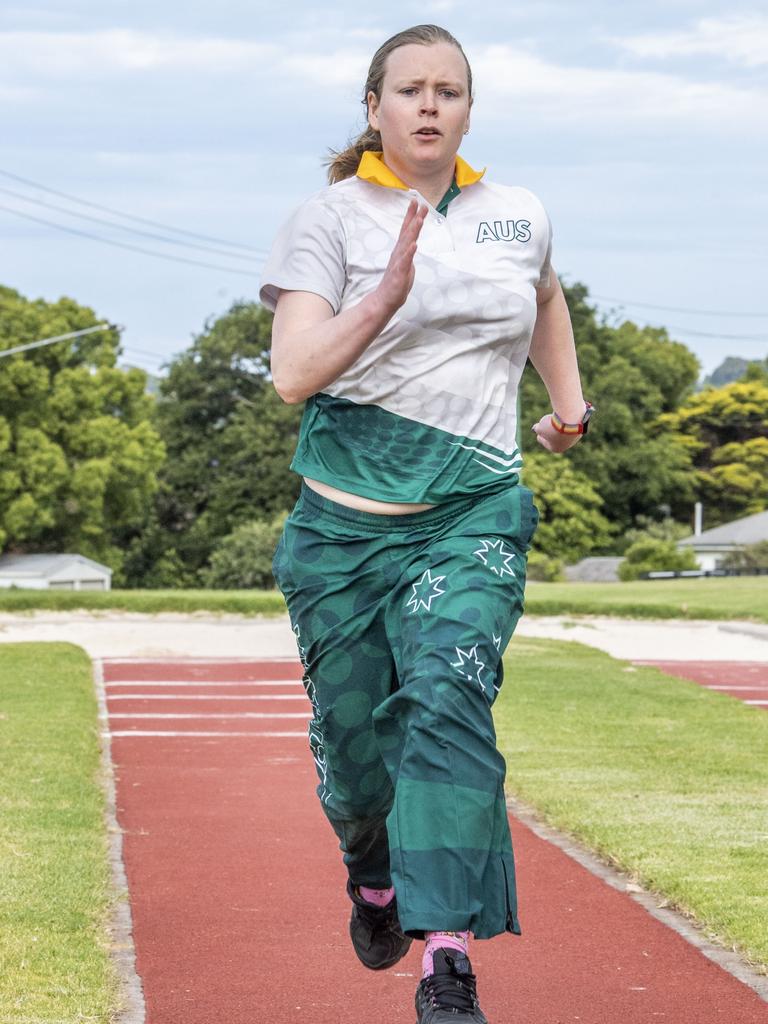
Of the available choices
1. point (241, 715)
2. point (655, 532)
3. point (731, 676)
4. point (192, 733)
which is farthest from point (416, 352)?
point (655, 532)

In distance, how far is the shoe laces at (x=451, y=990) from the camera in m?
3.56

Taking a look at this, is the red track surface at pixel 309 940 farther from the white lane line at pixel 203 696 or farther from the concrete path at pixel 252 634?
the concrete path at pixel 252 634

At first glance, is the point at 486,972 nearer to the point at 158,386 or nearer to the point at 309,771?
the point at 309,771

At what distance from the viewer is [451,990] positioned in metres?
3.58

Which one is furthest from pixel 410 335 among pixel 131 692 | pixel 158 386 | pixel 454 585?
pixel 158 386

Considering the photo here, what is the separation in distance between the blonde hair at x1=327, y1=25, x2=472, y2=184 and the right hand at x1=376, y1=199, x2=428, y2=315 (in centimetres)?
73

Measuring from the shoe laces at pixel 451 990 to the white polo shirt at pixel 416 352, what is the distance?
1.10m

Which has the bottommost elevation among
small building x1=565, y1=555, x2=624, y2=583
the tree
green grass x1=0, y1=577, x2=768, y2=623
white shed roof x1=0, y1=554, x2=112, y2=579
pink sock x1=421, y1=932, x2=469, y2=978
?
small building x1=565, y1=555, x2=624, y2=583

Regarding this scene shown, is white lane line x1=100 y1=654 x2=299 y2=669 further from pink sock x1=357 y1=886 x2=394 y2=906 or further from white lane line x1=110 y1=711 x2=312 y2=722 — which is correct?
pink sock x1=357 y1=886 x2=394 y2=906

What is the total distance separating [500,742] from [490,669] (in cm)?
794

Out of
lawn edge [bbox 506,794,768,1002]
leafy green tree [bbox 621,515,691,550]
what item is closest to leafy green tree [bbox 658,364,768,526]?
leafy green tree [bbox 621,515,691,550]

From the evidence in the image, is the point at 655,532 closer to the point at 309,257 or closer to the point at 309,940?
the point at 309,940

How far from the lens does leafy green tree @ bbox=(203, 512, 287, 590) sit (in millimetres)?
55500

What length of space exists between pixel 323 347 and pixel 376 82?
36.6 inches
